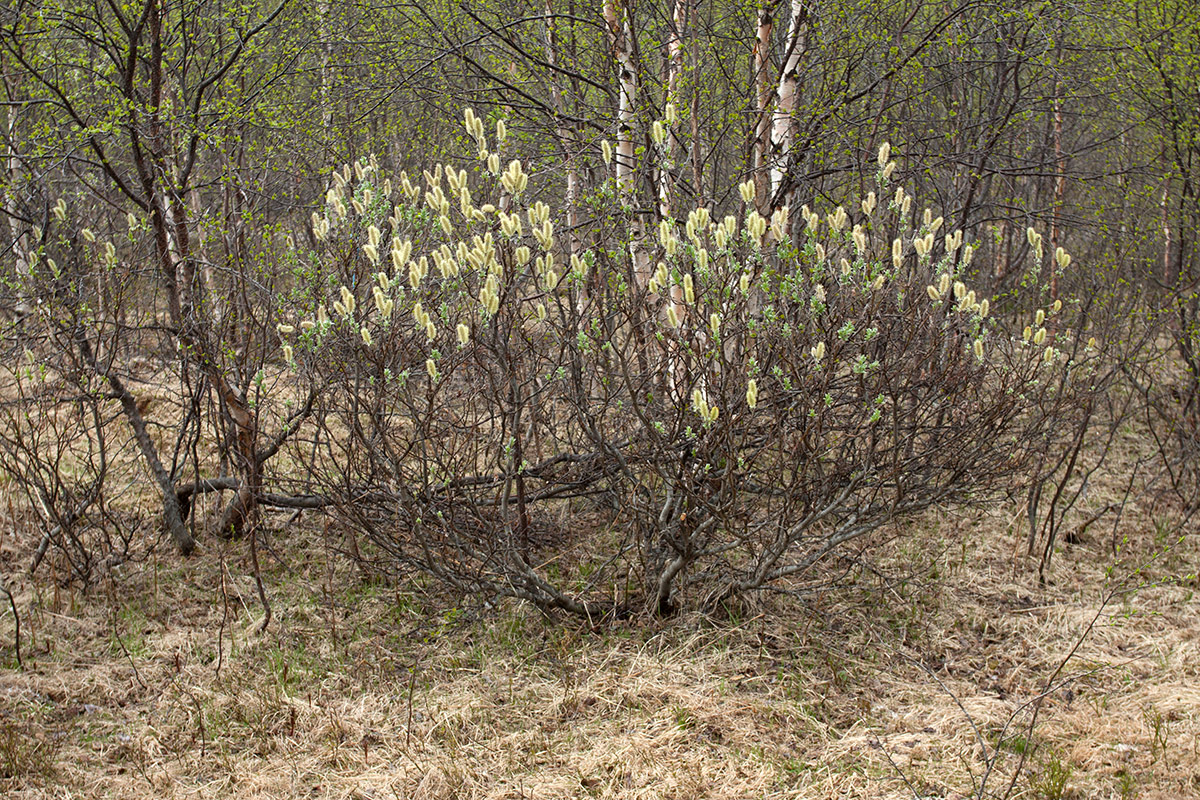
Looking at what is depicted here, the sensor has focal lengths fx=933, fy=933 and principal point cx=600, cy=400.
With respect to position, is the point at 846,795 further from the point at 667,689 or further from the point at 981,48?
the point at 981,48

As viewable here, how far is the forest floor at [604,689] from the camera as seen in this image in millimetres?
3586

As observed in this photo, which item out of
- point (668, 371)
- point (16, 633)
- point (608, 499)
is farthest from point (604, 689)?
point (16, 633)

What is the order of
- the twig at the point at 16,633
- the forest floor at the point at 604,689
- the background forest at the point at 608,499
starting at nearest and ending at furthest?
1. the forest floor at the point at 604,689
2. the background forest at the point at 608,499
3. the twig at the point at 16,633

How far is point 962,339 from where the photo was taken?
4.81 m

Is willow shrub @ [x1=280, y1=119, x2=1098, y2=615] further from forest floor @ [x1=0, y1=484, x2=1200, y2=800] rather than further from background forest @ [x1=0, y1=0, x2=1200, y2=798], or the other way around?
forest floor @ [x1=0, y1=484, x2=1200, y2=800]

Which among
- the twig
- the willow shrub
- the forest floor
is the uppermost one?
the willow shrub

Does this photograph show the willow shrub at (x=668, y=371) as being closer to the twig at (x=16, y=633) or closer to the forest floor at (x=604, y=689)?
the forest floor at (x=604, y=689)

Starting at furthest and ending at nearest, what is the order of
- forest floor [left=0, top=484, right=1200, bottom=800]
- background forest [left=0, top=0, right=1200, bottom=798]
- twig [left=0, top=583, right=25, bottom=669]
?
twig [left=0, top=583, right=25, bottom=669], background forest [left=0, top=0, right=1200, bottom=798], forest floor [left=0, top=484, right=1200, bottom=800]

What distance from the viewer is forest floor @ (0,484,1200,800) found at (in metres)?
3.59

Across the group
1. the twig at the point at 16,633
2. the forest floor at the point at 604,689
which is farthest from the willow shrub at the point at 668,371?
the twig at the point at 16,633

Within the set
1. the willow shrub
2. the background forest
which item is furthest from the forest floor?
the willow shrub

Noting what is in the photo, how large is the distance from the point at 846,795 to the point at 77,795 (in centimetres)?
290

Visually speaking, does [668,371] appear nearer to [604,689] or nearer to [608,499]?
[604,689]

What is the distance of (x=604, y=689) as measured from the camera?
165 inches
